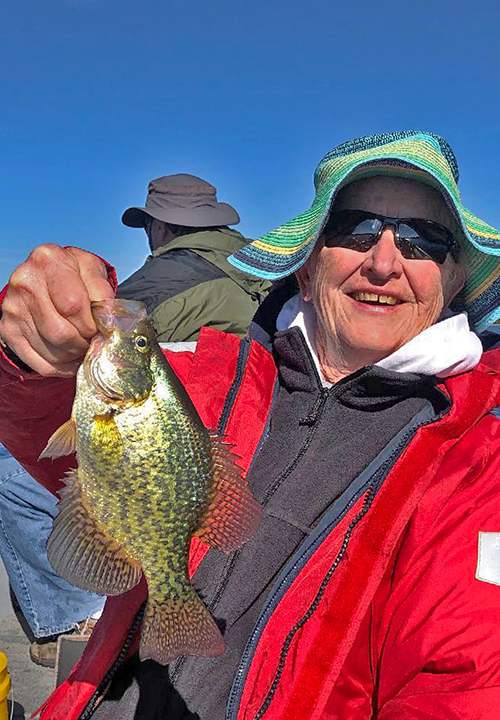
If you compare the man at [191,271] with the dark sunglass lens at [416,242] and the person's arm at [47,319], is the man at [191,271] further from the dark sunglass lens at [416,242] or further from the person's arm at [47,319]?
the person's arm at [47,319]

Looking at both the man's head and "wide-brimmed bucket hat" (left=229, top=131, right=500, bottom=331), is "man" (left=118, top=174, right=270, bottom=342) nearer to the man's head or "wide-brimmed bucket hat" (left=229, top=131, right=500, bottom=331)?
the man's head

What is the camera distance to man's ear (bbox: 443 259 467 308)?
2.95 meters

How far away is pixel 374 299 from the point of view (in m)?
2.84

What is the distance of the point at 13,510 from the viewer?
4.79 metres

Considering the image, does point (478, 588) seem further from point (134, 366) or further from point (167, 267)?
point (167, 267)

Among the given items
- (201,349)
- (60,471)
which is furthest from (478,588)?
(60,471)

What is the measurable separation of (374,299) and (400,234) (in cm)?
29

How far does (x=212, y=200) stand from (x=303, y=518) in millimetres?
4486

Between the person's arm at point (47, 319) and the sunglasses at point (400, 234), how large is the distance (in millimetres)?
1080

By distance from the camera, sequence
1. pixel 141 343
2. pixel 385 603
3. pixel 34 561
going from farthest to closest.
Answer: pixel 34 561
pixel 385 603
pixel 141 343

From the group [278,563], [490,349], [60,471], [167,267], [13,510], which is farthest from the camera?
[167,267]

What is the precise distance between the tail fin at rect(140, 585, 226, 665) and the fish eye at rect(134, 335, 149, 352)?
75cm

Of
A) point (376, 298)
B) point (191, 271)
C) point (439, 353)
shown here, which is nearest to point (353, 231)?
point (376, 298)

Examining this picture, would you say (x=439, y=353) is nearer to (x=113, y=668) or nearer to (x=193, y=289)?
(x=113, y=668)
